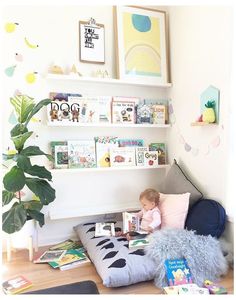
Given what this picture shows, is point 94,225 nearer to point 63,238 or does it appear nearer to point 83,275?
point 63,238

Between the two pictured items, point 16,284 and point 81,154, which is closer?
point 16,284

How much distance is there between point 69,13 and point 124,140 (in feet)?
4.17

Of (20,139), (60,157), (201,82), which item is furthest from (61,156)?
(201,82)

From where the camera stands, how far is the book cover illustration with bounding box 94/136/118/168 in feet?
8.43

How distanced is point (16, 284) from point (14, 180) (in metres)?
0.67

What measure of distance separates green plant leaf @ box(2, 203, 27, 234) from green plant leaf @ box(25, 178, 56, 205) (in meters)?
0.15

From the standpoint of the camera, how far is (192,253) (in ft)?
5.89

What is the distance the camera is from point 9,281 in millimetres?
1817

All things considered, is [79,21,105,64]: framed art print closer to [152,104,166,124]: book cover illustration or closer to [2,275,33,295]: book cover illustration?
[152,104,166,124]: book cover illustration

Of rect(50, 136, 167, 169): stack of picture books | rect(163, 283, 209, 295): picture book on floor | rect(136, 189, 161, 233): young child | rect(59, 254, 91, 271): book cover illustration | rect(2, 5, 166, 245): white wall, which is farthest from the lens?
rect(50, 136, 167, 169): stack of picture books

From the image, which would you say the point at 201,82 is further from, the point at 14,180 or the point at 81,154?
the point at 14,180

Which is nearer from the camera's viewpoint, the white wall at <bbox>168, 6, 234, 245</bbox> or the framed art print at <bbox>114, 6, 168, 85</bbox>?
the white wall at <bbox>168, 6, 234, 245</bbox>

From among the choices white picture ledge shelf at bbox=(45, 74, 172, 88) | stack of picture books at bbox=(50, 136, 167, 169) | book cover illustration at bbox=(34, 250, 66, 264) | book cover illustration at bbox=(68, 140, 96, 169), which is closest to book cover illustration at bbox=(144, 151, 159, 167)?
stack of picture books at bbox=(50, 136, 167, 169)
